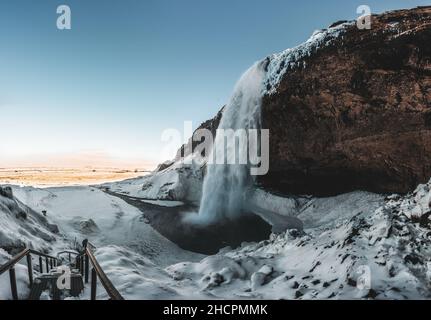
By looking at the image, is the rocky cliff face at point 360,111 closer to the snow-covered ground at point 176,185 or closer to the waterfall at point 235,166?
the waterfall at point 235,166

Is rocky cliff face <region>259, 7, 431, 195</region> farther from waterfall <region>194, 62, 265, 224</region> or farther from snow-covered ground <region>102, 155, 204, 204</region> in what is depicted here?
snow-covered ground <region>102, 155, 204, 204</region>

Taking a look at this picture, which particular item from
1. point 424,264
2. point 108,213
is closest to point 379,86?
point 424,264

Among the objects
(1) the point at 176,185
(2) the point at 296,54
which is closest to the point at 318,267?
(2) the point at 296,54

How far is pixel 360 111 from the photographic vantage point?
19.8m

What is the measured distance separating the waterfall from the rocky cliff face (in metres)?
1.20

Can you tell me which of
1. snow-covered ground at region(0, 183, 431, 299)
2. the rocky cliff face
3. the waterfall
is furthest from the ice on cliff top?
snow-covered ground at region(0, 183, 431, 299)

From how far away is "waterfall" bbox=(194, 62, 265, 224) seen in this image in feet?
77.1

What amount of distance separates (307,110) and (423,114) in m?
5.79

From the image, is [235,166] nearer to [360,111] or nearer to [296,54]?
[296,54]

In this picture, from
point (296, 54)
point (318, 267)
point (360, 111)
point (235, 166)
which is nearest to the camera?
point (318, 267)

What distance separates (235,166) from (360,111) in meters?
8.43

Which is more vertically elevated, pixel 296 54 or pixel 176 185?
pixel 296 54

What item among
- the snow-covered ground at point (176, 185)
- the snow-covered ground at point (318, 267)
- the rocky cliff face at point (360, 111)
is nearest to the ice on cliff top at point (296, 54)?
the rocky cliff face at point (360, 111)

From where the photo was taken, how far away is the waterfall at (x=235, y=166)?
23500 mm
